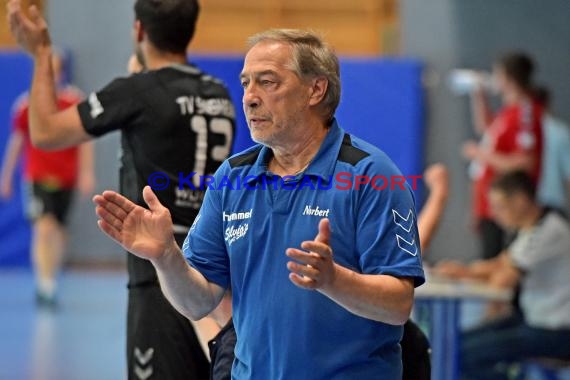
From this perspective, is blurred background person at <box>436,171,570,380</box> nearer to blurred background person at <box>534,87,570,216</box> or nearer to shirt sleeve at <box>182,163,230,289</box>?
blurred background person at <box>534,87,570,216</box>

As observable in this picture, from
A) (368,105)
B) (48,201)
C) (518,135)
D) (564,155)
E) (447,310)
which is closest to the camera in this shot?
(447,310)

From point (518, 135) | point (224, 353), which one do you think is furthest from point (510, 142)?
point (224, 353)

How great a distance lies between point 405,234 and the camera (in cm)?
272

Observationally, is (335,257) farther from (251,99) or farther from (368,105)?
(368,105)

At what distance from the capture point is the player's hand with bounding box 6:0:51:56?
3910mm

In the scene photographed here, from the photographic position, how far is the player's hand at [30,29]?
12.8ft

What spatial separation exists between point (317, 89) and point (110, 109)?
1232 mm

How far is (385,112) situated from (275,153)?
8.67 meters

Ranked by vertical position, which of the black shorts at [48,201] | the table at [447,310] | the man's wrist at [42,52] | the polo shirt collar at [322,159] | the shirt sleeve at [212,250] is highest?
the man's wrist at [42,52]

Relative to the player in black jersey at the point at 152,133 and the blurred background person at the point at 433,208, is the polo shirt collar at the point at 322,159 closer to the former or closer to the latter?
the player in black jersey at the point at 152,133

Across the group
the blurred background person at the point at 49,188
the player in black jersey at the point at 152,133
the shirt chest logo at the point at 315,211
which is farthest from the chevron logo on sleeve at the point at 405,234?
the blurred background person at the point at 49,188

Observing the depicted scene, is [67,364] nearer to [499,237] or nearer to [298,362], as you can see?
[499,237]

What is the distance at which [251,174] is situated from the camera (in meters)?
2.91

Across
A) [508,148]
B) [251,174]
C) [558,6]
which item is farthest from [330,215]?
[558,6]
